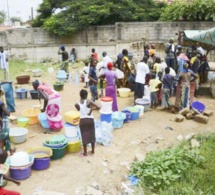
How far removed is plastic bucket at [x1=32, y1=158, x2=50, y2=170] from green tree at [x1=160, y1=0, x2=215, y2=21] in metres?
13.2

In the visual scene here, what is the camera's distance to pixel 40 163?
5.27 m

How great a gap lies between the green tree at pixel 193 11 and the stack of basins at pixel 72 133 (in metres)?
11.9

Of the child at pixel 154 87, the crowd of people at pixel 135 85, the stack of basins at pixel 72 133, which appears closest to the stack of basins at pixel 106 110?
the stack of basins at pixel 72 133

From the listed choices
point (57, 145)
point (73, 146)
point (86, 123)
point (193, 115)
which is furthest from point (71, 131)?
point (193, 115)

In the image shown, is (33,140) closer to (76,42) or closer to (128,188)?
(128,188)

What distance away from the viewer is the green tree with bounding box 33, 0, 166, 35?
17250 mm

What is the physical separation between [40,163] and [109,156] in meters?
1.40

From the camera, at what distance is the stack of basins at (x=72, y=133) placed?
5.91 metres

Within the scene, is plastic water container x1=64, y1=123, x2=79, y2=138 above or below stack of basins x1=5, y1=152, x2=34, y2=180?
above

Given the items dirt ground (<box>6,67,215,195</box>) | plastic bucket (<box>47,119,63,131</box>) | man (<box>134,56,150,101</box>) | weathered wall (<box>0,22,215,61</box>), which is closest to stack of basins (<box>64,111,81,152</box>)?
dirt ground (<box>6,67,215,195</box>)

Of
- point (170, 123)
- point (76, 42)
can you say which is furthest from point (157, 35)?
point (170, 123)

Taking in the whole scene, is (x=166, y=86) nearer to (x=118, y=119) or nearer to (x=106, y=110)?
(x=118, y=119)

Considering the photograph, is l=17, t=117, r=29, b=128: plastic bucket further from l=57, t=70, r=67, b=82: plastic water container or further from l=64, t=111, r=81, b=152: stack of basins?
l=57, t=70, r=67, b=82: plastic water container

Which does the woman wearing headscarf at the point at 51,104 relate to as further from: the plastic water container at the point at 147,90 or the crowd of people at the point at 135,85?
the plastic water container at the point at 147,90
